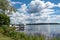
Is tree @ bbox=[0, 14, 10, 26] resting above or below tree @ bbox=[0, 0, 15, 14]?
below

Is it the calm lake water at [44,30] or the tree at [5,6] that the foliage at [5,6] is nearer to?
the tree at [5,6]

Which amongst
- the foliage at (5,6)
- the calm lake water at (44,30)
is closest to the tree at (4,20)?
the foliage at (5,6)

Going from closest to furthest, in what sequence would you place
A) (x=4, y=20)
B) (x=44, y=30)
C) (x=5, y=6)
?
1. (x=44, y=30)
2. (x=5, y=6)
3. (x=4, y=20)

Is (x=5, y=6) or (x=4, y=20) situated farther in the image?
(x=4, y=20)

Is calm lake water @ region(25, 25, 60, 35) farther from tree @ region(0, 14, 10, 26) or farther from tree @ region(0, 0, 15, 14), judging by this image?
tree @ region(0, 14, 10, 26)

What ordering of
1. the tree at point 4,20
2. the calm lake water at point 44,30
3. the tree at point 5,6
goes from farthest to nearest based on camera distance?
the tree at point 4,20 < the tree at point 5,6 < the calm lake water at point 44,30

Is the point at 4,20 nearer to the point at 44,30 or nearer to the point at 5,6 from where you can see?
the point at 5,6

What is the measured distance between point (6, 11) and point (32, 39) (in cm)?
609

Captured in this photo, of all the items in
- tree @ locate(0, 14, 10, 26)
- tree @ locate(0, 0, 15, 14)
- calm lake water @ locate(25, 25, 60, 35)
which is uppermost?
tree @ locate(0, 0, 15, 14)

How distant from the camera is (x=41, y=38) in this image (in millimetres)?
8766

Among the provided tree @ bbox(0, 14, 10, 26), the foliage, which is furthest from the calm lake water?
tree @ bbox(0, 14, 10, 26)

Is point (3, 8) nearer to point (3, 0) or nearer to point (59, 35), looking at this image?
point (3, 0)

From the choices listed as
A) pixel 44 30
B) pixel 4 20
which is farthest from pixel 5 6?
pixel 4 20

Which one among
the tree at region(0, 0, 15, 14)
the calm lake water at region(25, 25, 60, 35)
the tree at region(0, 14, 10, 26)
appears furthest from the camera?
the tree at region(0, 14, 10, 26)
